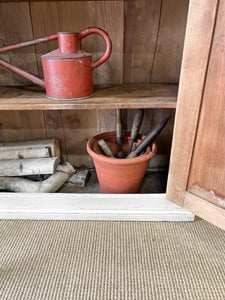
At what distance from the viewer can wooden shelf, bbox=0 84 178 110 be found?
0.83 m

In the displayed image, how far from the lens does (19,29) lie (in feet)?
3.31

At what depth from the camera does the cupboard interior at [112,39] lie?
3.17 feet

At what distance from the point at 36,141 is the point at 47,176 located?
20 centimetres

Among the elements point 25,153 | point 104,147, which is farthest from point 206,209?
point 25,153

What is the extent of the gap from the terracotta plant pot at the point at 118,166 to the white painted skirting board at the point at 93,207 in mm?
72

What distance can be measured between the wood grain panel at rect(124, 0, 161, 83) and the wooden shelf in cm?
7

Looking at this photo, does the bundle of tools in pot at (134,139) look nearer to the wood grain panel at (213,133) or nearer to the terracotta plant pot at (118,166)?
the terracotta plant pot at (118,166)

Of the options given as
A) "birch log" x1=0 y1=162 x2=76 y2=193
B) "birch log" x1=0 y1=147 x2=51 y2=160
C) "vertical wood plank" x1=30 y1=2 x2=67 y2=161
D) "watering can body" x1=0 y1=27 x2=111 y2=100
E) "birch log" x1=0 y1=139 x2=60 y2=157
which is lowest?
"birch log" x1=0 y1=162 x2=76 y2=193

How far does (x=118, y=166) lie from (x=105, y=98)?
29 cm

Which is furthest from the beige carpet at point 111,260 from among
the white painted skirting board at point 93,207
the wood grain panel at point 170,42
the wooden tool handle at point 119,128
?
the wood grain panel at point 170,42

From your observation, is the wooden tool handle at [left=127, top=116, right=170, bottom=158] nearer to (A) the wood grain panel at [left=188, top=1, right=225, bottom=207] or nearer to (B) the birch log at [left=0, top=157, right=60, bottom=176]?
(A) the wood grain panel at [left=188, top=1, right=225, bottom=207]

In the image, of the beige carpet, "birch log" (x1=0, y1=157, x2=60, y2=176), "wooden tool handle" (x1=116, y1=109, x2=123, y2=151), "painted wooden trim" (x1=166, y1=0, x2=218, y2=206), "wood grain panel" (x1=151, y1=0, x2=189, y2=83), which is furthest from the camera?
"birch log" (x1=0, y1=157, x2=60, y2=176)

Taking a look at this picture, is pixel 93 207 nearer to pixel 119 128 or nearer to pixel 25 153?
pixel 119 128

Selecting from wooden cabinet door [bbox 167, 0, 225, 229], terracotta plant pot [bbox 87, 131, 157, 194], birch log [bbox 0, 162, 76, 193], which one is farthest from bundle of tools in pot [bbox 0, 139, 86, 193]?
wooden cabinet door [bbox 167, 0, 225, 229]
